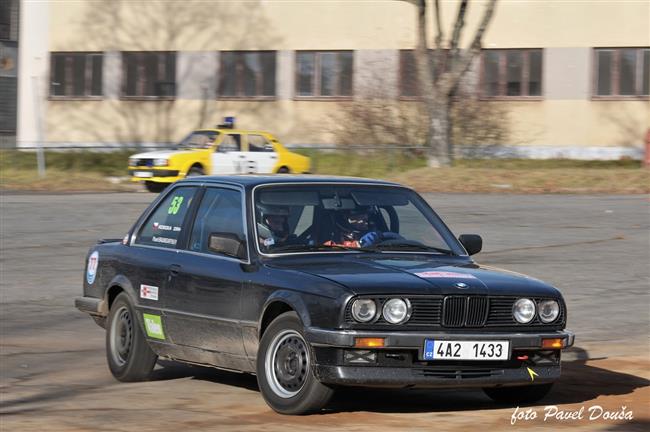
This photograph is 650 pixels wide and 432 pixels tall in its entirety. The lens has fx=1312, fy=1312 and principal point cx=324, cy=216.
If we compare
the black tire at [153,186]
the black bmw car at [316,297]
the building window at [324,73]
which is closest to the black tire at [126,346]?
the black bmw car at [316,297]

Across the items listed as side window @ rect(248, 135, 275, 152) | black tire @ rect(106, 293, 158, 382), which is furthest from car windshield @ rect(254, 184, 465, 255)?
side window @ rect(248, 135, 275, 152)

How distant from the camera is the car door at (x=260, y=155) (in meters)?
32.2

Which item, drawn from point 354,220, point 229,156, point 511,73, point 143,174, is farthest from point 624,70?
point 354,220

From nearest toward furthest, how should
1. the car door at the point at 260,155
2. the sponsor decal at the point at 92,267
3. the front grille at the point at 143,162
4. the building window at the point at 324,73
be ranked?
the sponsor decal at the point at 92,267, the front grille at the point at 143,162, the car door at the point at 260,155, the building window at the point at 324,73

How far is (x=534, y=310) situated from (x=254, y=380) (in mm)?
2321

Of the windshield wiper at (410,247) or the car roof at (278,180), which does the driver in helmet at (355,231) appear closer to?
the windshield wiper at (410,247)

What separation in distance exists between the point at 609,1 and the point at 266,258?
3609 cm

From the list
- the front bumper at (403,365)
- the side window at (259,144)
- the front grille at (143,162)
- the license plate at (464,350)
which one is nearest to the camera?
the front bumper at (403,365)

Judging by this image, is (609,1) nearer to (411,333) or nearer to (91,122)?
(91,122)

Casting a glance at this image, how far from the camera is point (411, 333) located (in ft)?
24.5

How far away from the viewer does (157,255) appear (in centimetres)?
929

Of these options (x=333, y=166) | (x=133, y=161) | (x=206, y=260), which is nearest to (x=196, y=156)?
(x=133, y=161)

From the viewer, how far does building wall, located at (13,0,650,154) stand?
42.8 m

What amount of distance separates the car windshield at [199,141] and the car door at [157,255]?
22.3 m
